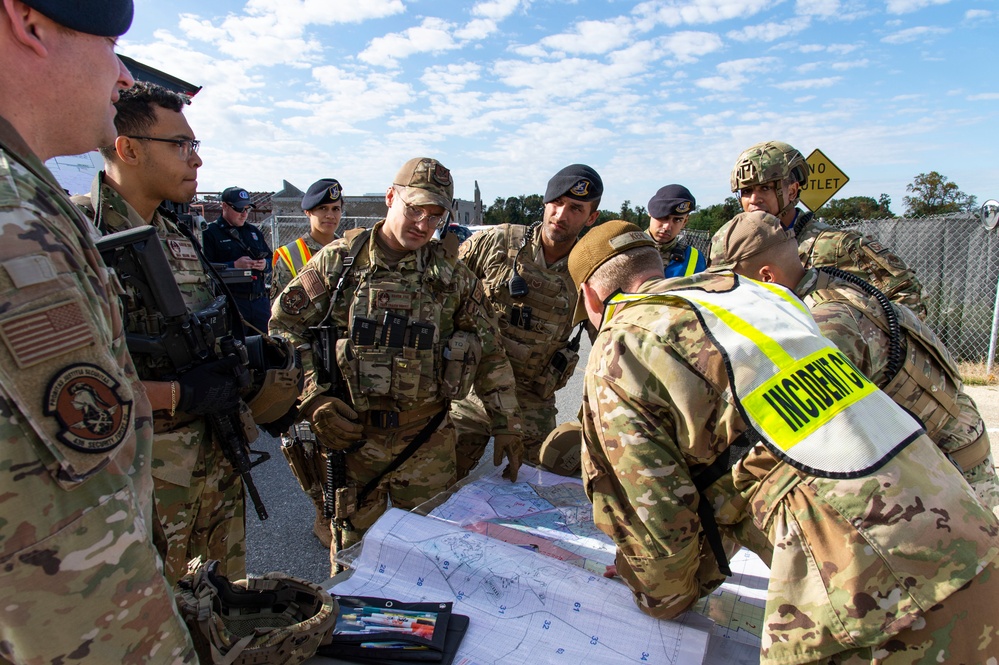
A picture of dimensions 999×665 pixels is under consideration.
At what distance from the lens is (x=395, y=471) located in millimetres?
2859

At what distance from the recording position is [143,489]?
3.42ft

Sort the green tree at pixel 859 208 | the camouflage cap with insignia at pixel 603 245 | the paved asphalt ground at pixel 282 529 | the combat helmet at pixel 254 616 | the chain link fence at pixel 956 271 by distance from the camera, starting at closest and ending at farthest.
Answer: the combat helmet at pixel 254 616 → the camouflage cap with insignia at pixel 603 245 → the paved asphalt ground at pixel 282 529 → the chain link fence at pixel 956 271 → the green tree at pixel 859 208

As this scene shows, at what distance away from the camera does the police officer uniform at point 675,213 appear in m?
4.98

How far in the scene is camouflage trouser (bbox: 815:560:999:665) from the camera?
1219 mm

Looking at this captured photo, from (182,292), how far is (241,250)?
429 cm

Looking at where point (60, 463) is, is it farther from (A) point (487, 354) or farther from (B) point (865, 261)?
(B) point (865, 261)

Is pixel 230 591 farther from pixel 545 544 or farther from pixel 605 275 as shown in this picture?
pixel 605 275

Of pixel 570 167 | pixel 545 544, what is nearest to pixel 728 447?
pixel 545 544

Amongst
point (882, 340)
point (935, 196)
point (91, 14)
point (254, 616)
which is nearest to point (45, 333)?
point (91, 14)

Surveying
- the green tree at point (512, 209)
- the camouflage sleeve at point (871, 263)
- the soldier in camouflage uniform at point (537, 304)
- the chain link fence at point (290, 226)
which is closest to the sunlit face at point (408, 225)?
the soldier in camouflage uniform at point (537, 304)

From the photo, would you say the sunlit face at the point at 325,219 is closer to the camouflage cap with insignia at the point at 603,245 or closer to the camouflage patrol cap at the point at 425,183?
the camouflage patrol cap at the point at 425,183

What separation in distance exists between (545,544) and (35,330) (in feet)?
5.69

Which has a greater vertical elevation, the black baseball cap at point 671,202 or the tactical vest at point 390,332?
the black baseball cap at point 671,202

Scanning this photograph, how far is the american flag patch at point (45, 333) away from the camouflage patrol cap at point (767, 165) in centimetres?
383
